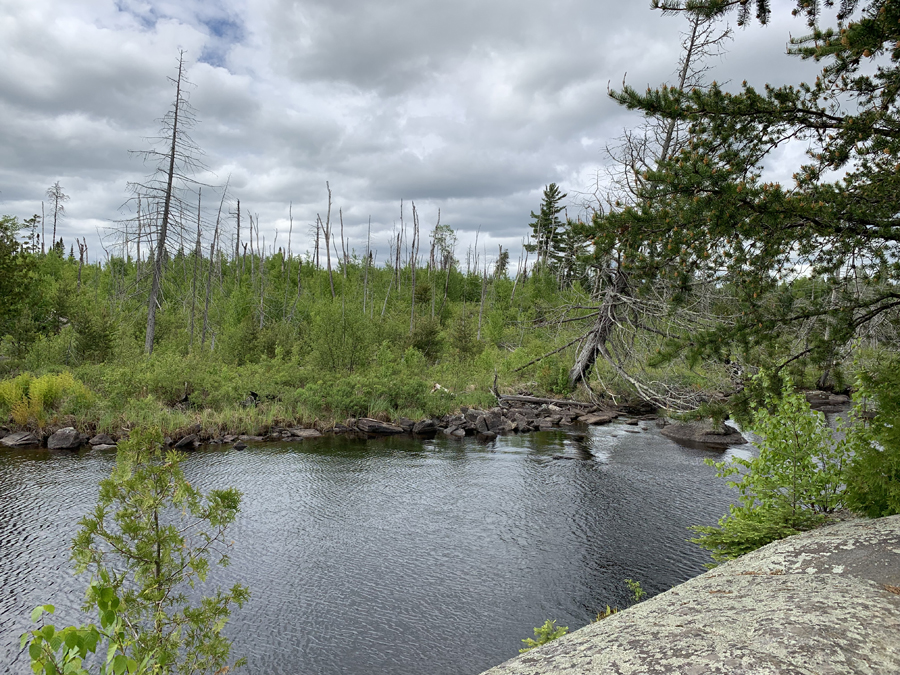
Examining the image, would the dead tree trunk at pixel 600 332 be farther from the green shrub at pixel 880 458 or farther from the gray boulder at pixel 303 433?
the green shrub at pixel 880 458

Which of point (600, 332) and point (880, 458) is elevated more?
point (600, 332)

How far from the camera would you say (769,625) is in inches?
118

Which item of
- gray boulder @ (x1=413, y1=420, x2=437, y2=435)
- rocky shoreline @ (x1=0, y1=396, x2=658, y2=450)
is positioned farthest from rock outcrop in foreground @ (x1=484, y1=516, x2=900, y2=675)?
gray boulder @ (x1=413, y1=420, x2=437, y2=435)

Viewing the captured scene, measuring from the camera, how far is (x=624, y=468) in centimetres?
1327

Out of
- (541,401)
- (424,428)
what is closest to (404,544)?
(424,428)

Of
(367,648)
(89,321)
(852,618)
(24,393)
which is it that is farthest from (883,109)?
(89,321)

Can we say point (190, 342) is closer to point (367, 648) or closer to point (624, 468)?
point (624, 468)

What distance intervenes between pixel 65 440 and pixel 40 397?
2.07 metres

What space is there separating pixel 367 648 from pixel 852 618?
189 inches

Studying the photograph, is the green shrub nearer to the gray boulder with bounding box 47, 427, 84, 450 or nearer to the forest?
the forest

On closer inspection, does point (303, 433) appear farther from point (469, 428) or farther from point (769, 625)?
point (769, 625)

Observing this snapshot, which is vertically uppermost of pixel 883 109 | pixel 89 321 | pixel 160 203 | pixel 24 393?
pixel 160 203

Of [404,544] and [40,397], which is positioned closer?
[404,544]

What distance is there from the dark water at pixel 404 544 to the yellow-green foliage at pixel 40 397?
6.37ft
